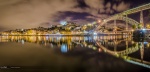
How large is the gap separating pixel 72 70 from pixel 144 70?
3.83 metres

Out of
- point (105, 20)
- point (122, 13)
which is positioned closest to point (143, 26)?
point (122, 13)

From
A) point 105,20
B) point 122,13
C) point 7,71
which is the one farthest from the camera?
point 105,20

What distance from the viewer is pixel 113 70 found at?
1107 cm

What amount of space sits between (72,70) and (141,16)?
202 feet

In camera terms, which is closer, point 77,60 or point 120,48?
point 77,60

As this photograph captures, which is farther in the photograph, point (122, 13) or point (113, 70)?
point (122, 13)

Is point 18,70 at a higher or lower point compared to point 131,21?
lower

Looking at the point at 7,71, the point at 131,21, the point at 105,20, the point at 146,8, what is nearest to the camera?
the point at 7,71

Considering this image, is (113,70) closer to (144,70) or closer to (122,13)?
(144,70)

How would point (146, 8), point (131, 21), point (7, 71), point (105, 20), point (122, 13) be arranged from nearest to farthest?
point (7, 71) < point (146, 8) < point (131, 21) < point (122, 13) < point (105, 20)

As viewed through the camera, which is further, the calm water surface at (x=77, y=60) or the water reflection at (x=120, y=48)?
the water reflection at (x=120, y=48)

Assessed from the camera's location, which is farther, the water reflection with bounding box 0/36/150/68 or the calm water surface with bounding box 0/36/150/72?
the water reflection with bounding box 0/36/150/68

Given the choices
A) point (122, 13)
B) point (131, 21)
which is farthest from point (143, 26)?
point (122, 13)

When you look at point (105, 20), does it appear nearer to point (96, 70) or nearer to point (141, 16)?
point (141, 16)
